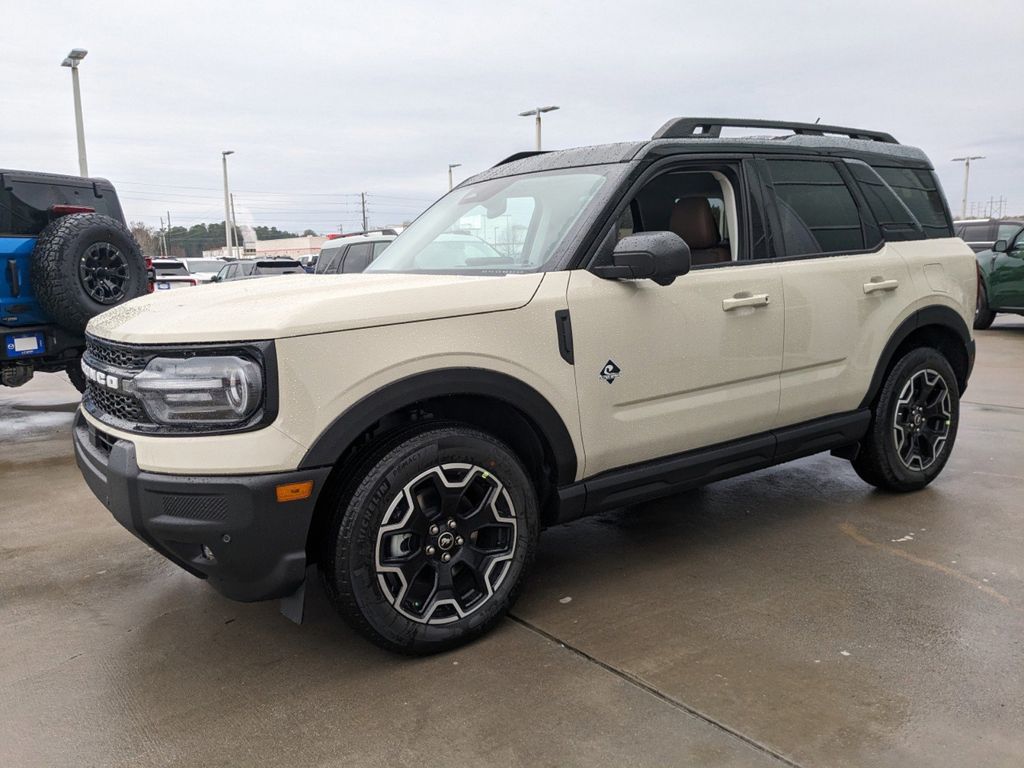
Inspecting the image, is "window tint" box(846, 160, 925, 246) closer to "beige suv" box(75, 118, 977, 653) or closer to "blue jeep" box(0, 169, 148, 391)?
"beige suv" box(75, 118, 977, 653)

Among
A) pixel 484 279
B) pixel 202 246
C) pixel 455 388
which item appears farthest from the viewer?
pixel 202 246

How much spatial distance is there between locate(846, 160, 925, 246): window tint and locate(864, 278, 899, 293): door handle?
0.21 metres

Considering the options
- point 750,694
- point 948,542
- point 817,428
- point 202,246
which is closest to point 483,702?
point 750,694

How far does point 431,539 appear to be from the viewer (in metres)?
2.93

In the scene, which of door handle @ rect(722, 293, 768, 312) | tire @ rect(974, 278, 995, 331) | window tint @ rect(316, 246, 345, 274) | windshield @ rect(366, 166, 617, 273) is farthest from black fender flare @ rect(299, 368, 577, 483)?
tire @ rect(974, 278, 995, 331)

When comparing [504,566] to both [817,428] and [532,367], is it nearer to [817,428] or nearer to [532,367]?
[532,367]

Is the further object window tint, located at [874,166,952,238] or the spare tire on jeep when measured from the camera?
the spare tire on jeep

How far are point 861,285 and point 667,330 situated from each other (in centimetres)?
137

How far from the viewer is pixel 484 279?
3.09 metres

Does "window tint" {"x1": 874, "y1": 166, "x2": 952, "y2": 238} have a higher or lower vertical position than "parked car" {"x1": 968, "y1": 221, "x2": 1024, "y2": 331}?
higher

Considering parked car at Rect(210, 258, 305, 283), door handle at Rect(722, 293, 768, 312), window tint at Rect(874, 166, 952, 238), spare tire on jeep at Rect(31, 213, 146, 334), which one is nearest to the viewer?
door handle at Rect(722, 293, 768, 312)

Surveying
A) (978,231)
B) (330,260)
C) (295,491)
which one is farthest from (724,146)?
(978,231)

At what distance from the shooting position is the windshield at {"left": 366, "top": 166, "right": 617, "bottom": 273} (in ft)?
11.3

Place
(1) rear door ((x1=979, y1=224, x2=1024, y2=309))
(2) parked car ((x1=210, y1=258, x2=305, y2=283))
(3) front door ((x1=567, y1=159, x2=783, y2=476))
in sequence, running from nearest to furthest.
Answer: (3) front door ((x1=567, y1=159, x2=783, y2=476)) < (1) rear door ((x1=979, y1=224, x2=1024, y2=309)) < (2) parked car ((x1=210, y1=258, x2=305, y2=283))
